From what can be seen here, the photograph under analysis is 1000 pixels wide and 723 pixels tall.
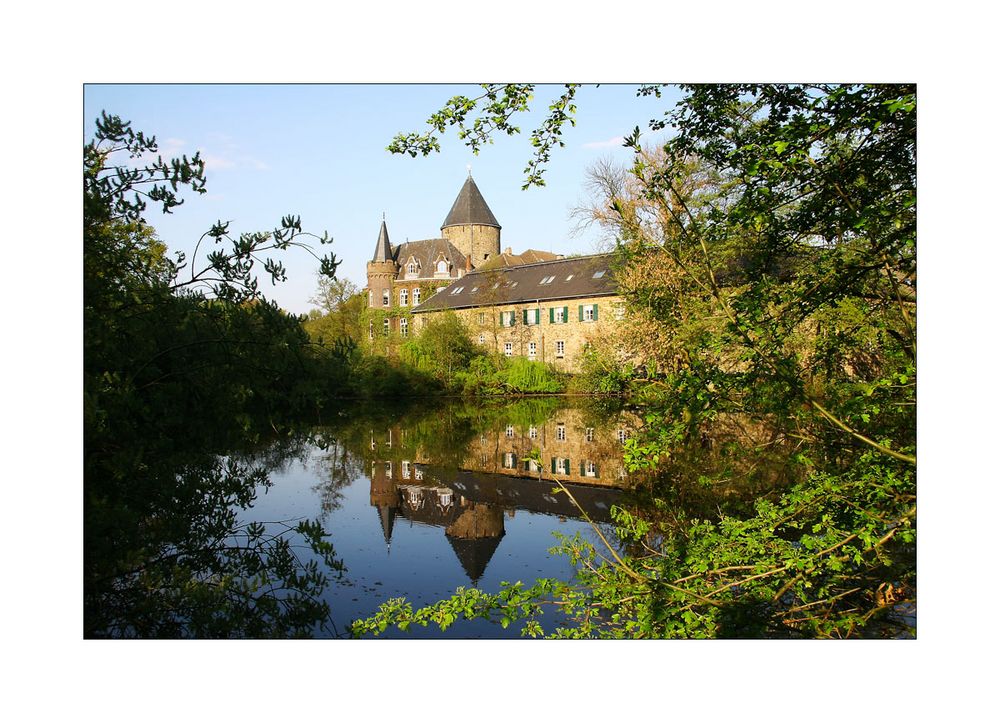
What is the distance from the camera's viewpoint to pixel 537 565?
7242mm

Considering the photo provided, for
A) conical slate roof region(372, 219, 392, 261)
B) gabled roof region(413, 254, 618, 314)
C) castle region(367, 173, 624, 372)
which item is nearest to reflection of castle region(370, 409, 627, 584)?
castle region(367, 173, 624, 372)

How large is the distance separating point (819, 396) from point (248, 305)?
11.9ft

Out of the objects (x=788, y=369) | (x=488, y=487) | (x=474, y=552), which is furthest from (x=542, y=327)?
(x=788, y=369)

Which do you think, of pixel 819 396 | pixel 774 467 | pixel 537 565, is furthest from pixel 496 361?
pixel 819 396

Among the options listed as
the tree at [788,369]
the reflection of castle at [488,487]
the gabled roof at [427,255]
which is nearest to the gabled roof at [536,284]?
the gabled roof at [427,255]

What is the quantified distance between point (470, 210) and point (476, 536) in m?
47.0

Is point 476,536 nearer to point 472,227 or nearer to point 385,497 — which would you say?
point 385,497

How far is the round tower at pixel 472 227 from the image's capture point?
53.2 m

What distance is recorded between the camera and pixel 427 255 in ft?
172

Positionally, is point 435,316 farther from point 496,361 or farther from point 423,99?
point 423,99

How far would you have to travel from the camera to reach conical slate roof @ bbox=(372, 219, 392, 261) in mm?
51812

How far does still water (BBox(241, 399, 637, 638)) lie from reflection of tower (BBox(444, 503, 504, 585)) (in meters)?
0.02

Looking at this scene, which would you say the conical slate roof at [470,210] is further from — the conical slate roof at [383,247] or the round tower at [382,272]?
the round tower at [382,272]

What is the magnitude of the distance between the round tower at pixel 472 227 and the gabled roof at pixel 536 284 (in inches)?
586
